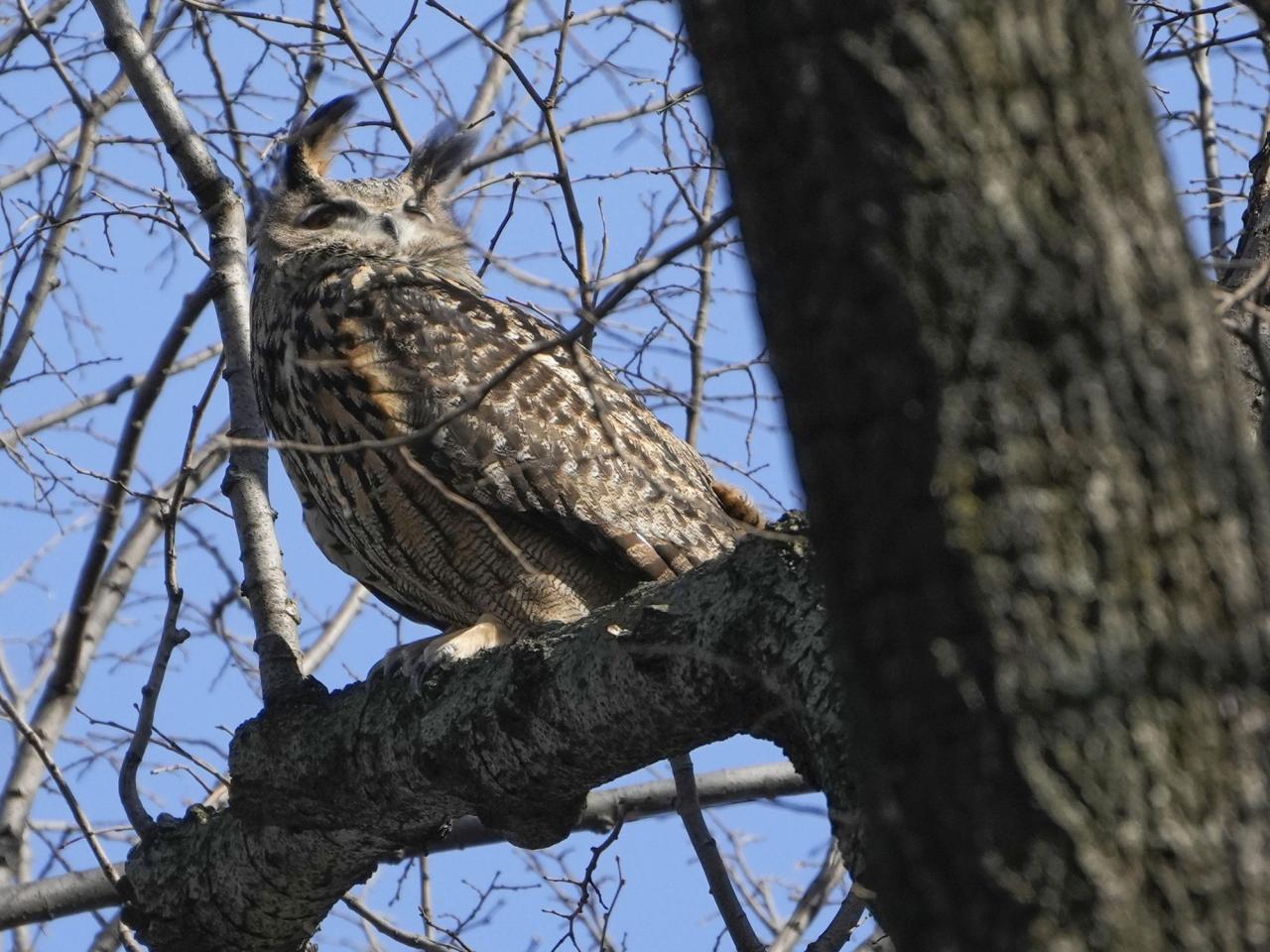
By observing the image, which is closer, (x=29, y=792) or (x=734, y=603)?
(x=734, y=603)

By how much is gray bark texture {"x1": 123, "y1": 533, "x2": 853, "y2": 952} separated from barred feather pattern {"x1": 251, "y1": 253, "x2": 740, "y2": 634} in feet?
1.79

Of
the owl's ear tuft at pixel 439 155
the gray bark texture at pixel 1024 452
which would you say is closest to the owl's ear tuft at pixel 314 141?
the owl's ear tuft at pixel 439 155

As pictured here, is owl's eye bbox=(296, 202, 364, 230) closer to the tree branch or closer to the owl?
the owl

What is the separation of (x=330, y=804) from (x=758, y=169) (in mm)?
2360

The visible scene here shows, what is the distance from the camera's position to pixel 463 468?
400cm

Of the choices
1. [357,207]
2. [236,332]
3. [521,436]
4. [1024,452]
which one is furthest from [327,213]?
[1024,452]

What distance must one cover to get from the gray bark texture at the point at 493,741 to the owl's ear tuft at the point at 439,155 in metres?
2.47

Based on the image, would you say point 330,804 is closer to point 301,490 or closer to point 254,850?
point 254,850

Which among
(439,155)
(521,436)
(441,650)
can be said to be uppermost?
(439,155)

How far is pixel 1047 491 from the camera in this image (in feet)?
4.42

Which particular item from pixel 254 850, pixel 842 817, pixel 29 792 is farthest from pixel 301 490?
pixel 842 817

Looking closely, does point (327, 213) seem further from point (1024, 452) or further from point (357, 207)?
point (1024, 452)

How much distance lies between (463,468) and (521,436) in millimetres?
206

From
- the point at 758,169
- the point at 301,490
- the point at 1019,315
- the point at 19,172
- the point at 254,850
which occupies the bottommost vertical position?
the point at 1019,315
